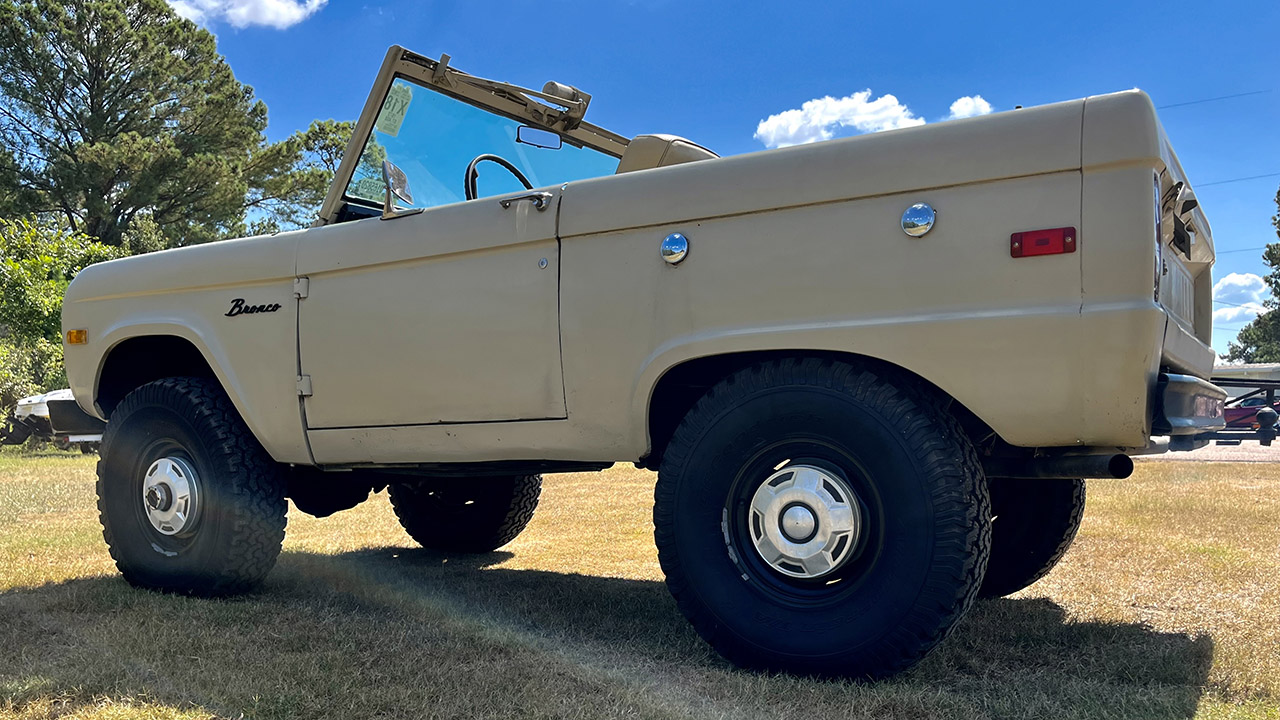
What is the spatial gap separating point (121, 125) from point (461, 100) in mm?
27166

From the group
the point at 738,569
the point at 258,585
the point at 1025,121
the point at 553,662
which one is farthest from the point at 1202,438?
the point at 258,585

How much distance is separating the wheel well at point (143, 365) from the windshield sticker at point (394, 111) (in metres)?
1.37

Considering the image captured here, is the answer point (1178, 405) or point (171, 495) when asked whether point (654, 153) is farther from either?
point (171, 495)

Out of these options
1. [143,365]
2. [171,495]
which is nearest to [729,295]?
[171,495]

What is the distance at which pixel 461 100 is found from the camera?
4.11 metres

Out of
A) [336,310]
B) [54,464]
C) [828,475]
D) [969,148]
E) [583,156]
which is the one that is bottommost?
[54,464]

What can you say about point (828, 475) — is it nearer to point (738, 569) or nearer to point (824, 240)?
point (738, 569)

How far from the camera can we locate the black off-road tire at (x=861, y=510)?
2.48 m

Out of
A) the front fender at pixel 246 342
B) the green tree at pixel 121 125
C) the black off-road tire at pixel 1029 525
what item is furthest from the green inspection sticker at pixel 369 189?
the green tree at pixel 121 125

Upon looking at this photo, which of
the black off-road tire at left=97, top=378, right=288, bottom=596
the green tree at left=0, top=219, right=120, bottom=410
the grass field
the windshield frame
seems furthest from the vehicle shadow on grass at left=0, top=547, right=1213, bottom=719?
the green tree at left=0, top=219, right=120, bottom=410

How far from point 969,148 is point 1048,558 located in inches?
75.8

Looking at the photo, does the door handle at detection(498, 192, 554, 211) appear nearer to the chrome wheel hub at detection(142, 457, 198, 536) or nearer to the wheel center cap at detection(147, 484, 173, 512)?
the chrome wheel hub at detection(142, 457, 198, 536)

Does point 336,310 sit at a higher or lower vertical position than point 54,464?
higher

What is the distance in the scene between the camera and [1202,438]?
2.88 meters
